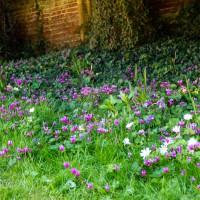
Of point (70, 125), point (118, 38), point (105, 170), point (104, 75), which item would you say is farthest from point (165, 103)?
point (118, 38)

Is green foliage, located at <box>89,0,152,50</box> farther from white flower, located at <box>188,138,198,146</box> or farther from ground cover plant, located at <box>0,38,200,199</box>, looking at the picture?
white flower, located at <box>188,138,198,146</box>

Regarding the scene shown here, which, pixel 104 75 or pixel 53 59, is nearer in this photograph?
pixel 104 75

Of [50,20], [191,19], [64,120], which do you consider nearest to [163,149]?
[64,120]

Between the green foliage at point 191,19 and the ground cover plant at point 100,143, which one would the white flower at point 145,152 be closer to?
the ground cover plant at point 100,143

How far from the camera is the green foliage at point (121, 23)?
19.4ft

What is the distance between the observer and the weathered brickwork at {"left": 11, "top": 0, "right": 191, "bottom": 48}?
8039 mm

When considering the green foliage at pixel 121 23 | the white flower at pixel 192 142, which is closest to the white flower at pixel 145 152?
the white flower at pixel 192 142

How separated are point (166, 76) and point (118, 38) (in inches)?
68.2

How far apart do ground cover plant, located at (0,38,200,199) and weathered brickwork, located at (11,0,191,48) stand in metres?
3.74

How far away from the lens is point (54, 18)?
8.59 m

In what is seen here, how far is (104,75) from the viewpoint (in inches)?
196

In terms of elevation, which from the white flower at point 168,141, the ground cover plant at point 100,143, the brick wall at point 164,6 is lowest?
the ground cover plant at point 100,143

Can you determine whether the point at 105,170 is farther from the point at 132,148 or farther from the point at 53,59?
the point at 53,59

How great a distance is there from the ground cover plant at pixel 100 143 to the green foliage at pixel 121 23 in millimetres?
1604
